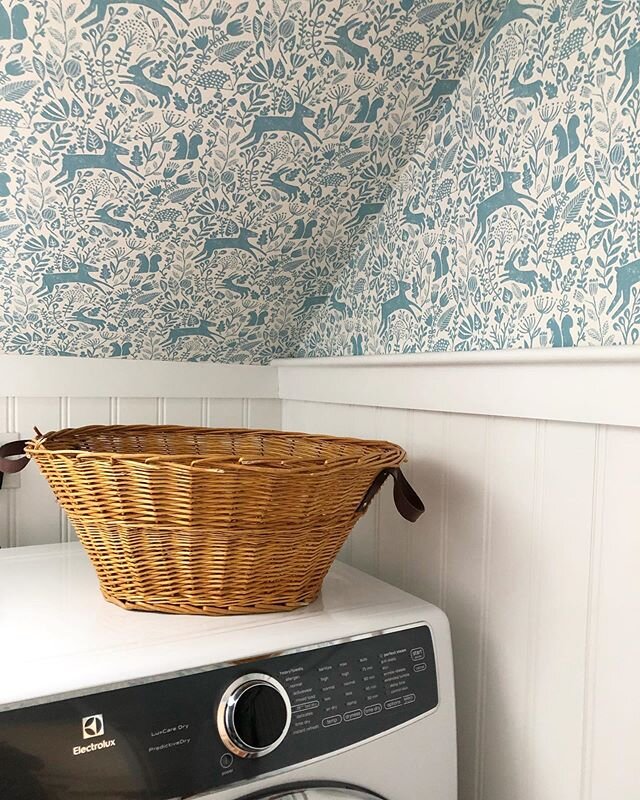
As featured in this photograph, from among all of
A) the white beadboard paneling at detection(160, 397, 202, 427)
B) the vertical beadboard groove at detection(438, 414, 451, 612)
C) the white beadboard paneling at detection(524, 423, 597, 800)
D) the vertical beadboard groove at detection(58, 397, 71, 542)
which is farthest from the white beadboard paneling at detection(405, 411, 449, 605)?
the vertical beadboard groove at detection(58, 397, 71, 542)

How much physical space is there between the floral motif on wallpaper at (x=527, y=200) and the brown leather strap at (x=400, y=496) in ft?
0.80

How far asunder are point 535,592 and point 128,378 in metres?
0.87

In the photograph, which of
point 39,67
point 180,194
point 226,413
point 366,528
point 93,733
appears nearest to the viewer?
point 93,733

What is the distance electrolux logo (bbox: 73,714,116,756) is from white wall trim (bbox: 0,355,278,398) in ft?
2.58

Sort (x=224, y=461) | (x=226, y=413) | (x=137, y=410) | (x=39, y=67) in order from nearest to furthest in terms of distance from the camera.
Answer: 1. (x=224, y=461)
2. (x=39, y=67)
3. (x=137, y=410)
4. (x=226, y=413)

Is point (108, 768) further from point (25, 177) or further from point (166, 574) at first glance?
point (25, 177)

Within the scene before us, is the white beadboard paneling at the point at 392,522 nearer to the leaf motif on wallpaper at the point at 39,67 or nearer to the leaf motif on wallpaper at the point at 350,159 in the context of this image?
the leaf motif on wallpaper at the point at 350,159

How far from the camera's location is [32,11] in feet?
3.01

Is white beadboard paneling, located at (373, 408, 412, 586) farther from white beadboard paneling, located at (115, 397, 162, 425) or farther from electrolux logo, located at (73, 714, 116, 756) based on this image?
electrolux logo, located at (73, 714, 116, 756)

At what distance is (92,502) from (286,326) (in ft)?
2.36

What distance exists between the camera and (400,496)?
1036 mm

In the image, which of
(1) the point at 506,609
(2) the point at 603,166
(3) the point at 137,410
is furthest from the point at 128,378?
(2) the point at 603,166

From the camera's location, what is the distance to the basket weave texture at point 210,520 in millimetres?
872

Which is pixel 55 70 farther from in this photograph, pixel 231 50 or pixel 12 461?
pixel 12 461
